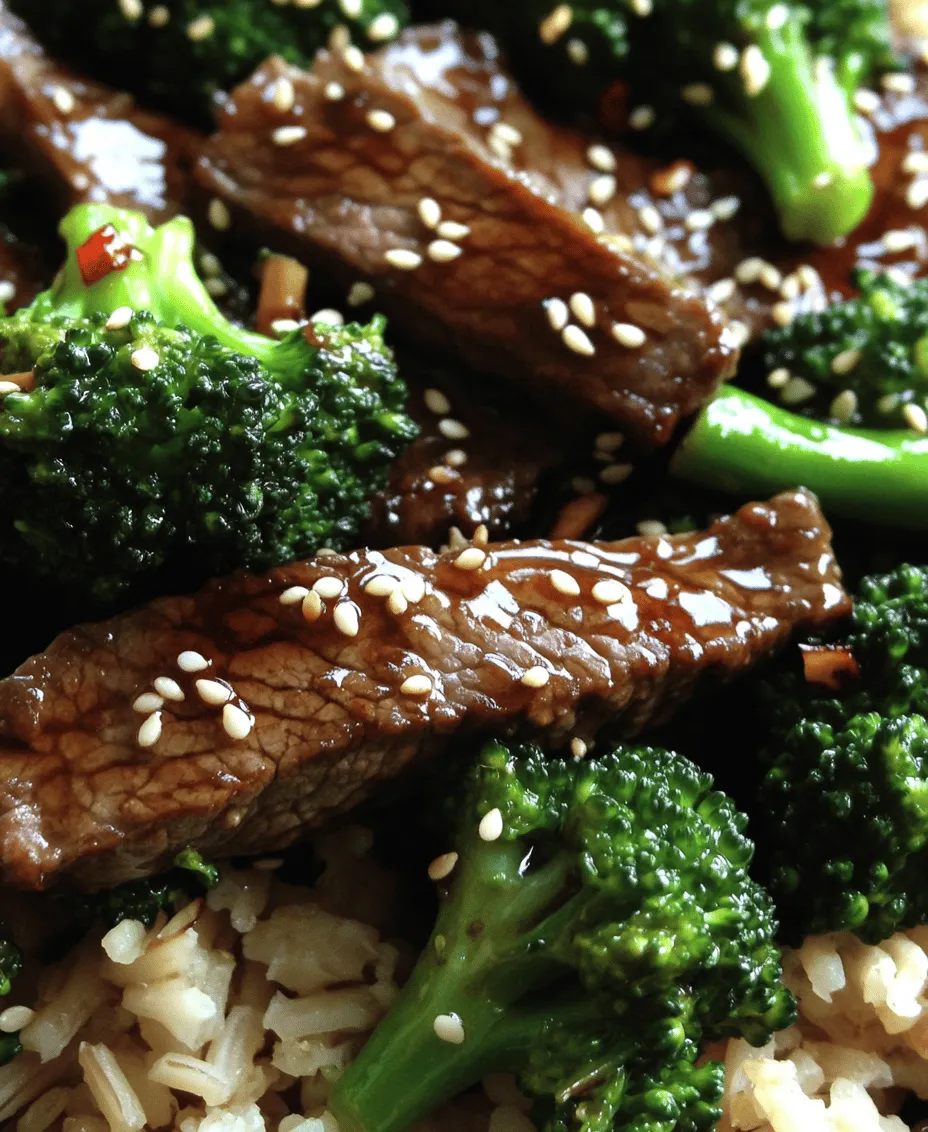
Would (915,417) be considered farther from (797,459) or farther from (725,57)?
(725,57)

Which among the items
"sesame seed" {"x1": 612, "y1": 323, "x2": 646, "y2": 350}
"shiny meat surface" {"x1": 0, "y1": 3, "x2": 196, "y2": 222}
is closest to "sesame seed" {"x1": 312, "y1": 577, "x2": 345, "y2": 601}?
"sesame seed" {"x1": 612, "y1": 323, "x2": 646, "y2": 350}

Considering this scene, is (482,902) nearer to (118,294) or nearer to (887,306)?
(118,294)

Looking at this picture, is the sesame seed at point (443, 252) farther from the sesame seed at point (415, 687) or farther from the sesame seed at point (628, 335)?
the sesame seed at point (415, 687)

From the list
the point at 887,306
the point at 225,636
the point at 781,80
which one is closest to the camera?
the point at 225,636

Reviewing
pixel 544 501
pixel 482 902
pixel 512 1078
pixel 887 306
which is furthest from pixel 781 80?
pixel 512 1078

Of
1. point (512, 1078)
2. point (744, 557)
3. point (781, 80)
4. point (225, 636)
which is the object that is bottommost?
point (512, 1078)

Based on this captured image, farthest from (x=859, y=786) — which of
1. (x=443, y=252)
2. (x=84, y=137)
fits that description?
(x=84, y=137)
